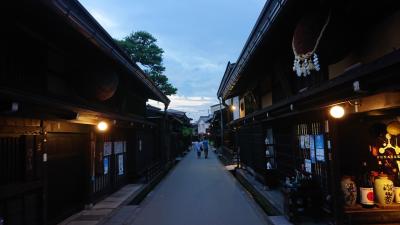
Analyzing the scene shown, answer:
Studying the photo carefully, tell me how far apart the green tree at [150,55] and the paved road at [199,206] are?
26033 mm

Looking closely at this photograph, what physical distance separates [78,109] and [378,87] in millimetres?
6159

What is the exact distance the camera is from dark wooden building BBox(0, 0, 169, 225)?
6.01 meters

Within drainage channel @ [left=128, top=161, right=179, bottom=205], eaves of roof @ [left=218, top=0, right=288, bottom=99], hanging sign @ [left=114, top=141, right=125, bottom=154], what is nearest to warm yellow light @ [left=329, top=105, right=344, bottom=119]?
eaves of roof @ [left=218, top=0, right=288, bottom=99]

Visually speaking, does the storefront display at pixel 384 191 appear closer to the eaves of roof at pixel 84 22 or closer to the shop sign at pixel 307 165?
the shop sign at pixel 307 165

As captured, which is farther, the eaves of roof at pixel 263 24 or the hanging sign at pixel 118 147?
the hanging sign at pixel 118 147

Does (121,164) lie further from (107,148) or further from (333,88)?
(333,88)

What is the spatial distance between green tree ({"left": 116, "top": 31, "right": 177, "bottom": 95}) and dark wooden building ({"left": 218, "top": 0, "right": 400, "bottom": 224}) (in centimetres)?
3107

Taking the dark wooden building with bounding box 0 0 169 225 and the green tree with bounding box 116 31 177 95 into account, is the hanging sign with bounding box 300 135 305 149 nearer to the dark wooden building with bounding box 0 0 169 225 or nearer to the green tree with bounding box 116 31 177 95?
the dark wooden building with bounding box 0 0 169 225

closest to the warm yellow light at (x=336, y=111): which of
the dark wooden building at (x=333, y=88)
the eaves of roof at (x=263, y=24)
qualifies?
the dark wooden building at (x=333, y=88)

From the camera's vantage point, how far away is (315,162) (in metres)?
9.07

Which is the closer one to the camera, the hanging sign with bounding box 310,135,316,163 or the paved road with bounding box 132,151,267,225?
the hanging sign with bounding box 310,135,316,163

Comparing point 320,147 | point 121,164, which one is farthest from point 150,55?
point 320,147

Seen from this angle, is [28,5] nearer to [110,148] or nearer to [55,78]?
[55,78]

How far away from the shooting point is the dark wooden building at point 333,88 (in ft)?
17.9
